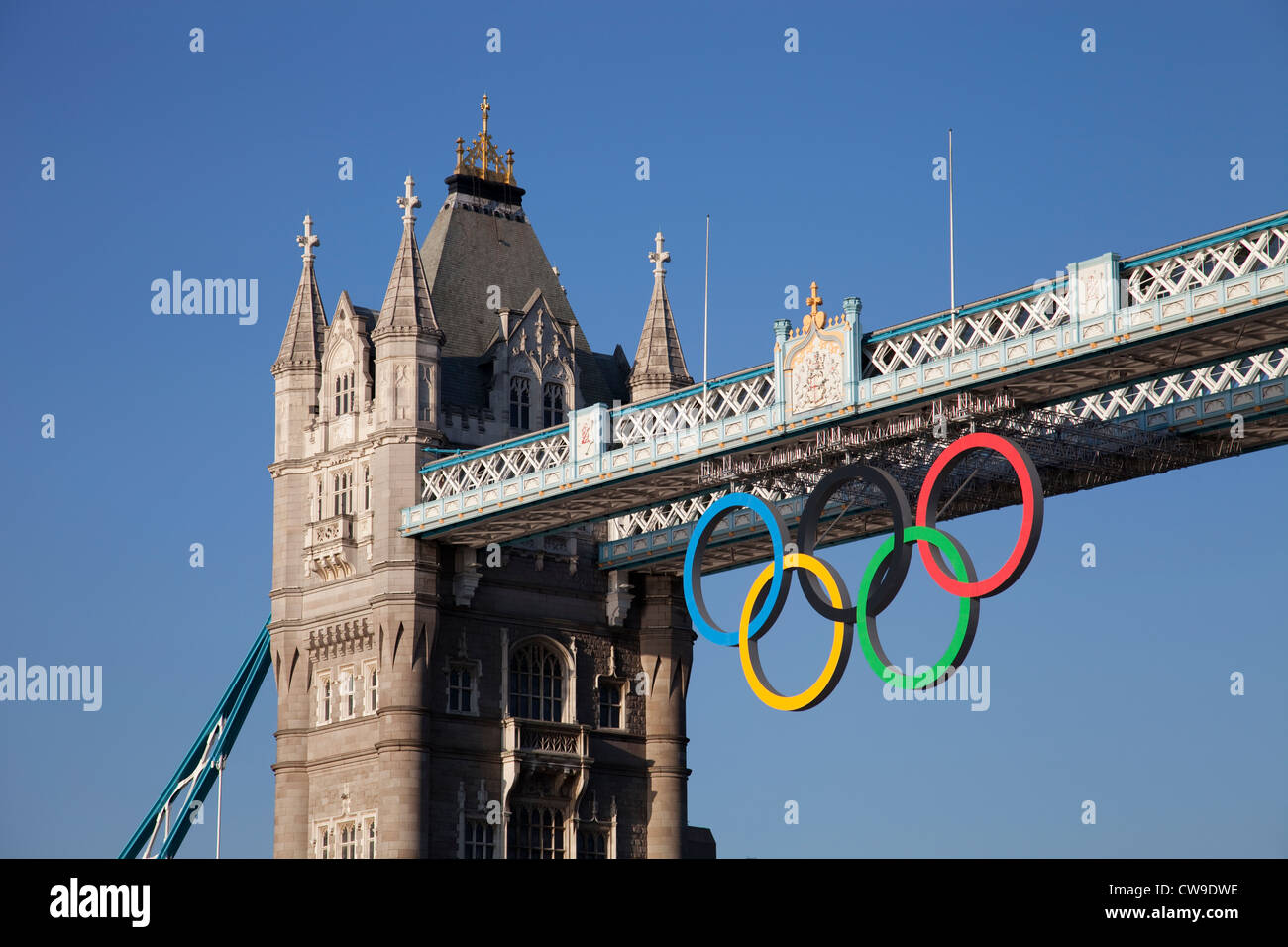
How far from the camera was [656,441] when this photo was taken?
263ft

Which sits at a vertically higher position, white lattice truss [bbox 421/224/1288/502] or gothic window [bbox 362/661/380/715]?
white lattice truss [bbox 421/224/1288/502]

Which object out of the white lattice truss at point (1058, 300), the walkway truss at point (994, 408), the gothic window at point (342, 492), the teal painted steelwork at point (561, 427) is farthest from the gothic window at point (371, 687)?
the white lattice truss at point (1058, 300)

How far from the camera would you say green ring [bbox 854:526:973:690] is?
225 ft

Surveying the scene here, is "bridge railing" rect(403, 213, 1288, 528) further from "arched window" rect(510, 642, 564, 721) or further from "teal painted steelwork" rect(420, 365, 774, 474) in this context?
"arched window" rect(510, 642, 564, 721)

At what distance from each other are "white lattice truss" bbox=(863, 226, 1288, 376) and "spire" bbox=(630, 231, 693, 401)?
23021mm

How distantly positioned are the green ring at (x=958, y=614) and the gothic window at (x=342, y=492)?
25.4m

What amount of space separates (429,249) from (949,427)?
30899 millimetres

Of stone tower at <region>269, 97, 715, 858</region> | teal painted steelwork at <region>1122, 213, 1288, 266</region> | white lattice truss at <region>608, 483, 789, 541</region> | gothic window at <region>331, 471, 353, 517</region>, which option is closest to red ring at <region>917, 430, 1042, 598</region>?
teal painted steelwork at <region>1122, 213, 1288, 266</region>

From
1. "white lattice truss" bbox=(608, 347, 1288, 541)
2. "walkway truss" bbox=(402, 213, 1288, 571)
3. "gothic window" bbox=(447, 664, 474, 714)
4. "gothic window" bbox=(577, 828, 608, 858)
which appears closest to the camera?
"walkway truss" bbox=(402, 213, 1288, 571)

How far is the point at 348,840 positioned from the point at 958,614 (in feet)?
97.7

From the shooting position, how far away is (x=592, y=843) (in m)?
92.2

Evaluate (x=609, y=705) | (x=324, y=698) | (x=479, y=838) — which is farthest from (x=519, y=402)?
(x=479, y=838)

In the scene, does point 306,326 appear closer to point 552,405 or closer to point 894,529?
point 552,405
